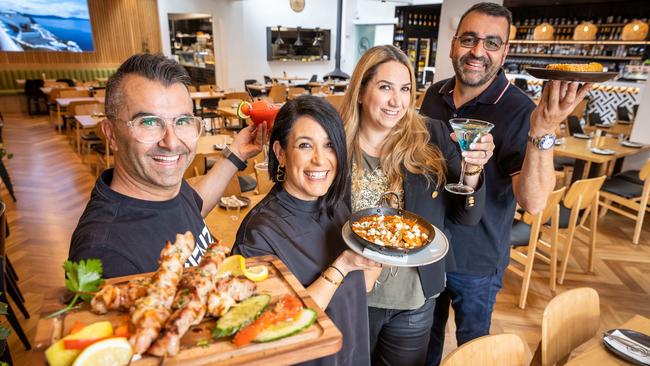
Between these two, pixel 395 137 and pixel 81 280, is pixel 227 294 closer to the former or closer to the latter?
pixel 81 280

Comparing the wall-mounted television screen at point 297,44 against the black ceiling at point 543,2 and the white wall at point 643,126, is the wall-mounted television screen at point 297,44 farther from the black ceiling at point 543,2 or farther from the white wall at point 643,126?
the white wall at point 643,126

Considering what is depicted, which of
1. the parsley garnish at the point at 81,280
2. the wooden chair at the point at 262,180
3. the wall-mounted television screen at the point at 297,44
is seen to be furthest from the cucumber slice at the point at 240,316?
the wall-mounted television screen at the point at 297,44

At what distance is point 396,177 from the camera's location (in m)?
1.75

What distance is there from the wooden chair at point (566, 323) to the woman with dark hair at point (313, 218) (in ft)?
2.75

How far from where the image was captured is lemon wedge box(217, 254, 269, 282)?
906 millimetres

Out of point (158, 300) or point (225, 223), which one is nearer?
point (158, 300)

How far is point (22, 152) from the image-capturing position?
24.6ft

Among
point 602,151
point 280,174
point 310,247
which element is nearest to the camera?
point 310,247

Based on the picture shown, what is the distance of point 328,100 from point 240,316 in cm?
207

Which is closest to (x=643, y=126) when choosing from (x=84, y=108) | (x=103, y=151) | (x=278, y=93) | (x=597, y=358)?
(x=597, y=358)

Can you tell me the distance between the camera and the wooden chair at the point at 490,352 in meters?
1.38

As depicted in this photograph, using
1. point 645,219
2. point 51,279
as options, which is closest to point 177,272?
point 51,279

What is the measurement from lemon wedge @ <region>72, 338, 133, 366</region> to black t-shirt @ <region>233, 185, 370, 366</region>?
1.89 feet

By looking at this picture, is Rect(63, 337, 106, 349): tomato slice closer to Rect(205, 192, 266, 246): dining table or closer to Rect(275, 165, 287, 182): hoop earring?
Rect(275, 165, 287, 182): hoop earring
